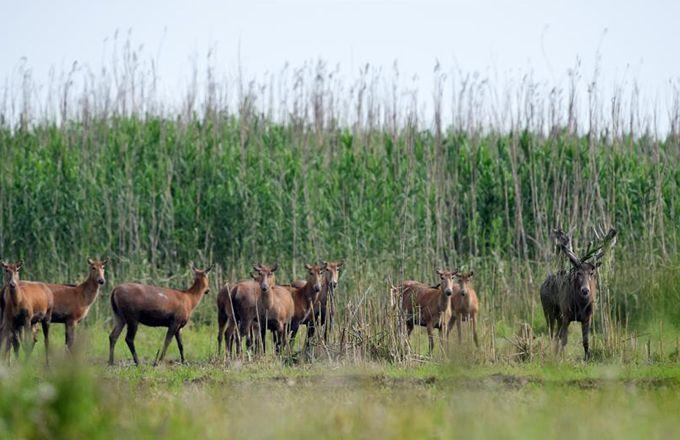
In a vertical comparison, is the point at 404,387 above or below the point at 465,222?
below

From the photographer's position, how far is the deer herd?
14375 millimetres

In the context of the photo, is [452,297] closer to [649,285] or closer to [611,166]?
[649,285]

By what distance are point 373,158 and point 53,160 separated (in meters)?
5.95

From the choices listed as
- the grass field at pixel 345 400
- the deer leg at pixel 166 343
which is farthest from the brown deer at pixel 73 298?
the grass field at pixel 345 400

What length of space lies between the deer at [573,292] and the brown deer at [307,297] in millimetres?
3115

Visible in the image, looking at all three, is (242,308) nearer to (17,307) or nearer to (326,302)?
(326,302)

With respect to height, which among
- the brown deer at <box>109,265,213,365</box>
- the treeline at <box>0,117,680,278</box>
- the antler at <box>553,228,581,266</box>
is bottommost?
the brown deer at <box>109,265,213,365</box>

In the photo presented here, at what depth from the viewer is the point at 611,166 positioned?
1905 cm

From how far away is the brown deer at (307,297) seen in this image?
1588 cm

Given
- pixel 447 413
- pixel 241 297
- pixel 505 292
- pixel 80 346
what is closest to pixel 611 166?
pixel 505 292

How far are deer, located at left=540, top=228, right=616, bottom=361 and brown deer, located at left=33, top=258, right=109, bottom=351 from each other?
19.8 ft

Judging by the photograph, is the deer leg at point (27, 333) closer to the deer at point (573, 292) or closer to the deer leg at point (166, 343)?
the deer leg at point (166, 343)

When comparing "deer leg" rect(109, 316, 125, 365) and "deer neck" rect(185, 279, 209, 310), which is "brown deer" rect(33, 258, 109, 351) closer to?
"deer leg" rect(109, 316, 125, 365)

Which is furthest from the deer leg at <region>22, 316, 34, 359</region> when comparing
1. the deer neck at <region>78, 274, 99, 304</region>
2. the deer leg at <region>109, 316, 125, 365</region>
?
the deer neck at <region>78, 274, 99, 304</region>
